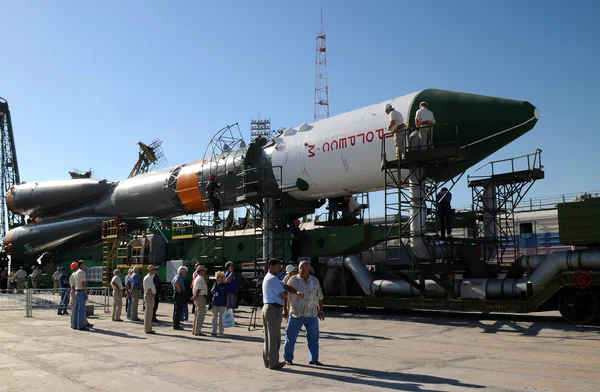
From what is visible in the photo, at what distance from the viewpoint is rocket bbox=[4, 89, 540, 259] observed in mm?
14133

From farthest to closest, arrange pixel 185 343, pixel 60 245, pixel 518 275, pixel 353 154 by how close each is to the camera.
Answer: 1. pixel 60 245
2. pixel 353 154
3. pixel 518 275
4. pixel 185 343

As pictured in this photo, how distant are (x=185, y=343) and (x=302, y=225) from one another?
1103 cm

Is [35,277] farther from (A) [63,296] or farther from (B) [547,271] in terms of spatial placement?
(B) [547,271]

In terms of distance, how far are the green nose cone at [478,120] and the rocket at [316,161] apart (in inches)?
0.9

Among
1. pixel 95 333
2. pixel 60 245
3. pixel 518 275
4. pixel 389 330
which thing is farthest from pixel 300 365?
pixel 60 245

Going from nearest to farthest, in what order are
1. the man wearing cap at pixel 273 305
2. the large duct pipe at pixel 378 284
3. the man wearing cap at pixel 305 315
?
the man wearing cap at pixel 273 305 < the man wearing cap at pixel 305 315 < the large duct pipe at pixel 378 284

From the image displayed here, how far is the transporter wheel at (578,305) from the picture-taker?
12.2 meters

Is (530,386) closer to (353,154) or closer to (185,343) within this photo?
(185,343)

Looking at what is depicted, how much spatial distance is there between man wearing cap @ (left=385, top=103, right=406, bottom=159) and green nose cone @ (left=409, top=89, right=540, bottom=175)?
320 mm

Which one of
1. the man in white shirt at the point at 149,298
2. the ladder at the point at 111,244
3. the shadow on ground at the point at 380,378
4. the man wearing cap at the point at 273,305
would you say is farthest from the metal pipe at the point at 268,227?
the shadow on ground at the point at 380,378

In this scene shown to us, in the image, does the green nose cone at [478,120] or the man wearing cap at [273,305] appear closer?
the man wearing cap at [273,305]

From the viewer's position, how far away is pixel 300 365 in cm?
810

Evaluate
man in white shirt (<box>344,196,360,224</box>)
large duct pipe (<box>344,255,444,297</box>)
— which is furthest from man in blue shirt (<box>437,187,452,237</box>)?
man in white shirt (<box>344,196,360,224</box>)

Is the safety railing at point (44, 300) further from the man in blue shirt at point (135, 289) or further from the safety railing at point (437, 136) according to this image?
the safety railing at point (437, 136)
